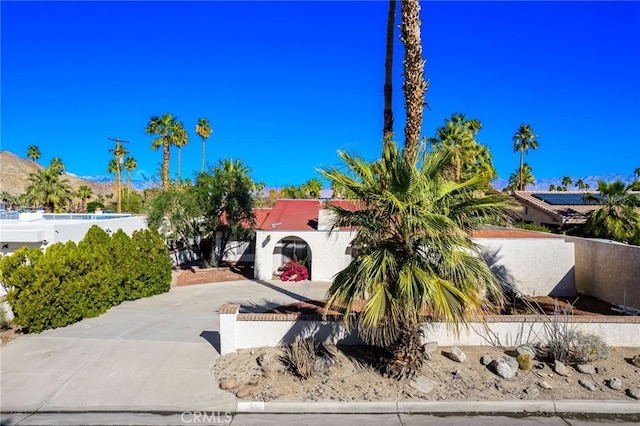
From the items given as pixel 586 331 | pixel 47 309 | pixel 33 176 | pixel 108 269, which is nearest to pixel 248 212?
pixel 108 269

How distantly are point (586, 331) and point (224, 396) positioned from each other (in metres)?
8.41

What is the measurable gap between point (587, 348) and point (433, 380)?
3.57m

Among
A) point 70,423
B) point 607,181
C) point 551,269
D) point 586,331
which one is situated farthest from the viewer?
point 607,181

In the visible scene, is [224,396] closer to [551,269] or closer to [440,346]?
[440,346]

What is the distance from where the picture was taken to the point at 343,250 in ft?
67.4

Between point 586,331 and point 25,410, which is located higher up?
point 586,331

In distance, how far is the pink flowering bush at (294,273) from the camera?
66.6 feet

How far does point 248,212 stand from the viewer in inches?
909

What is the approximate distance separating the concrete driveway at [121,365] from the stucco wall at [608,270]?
Result: 12.9 m

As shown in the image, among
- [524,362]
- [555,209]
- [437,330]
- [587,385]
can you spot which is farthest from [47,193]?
[587,385]

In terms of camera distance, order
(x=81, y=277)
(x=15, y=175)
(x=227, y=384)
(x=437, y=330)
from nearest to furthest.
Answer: (x=227, y=384) < (x=437, y=330) < (x=81, y=277) < (x=15, y=175)

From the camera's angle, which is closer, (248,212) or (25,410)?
(25,410)

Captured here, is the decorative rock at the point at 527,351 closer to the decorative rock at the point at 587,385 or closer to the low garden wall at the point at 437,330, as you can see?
the low garden wall at the point at 437,330

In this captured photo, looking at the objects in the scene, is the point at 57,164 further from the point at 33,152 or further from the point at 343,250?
the point at 343,250
